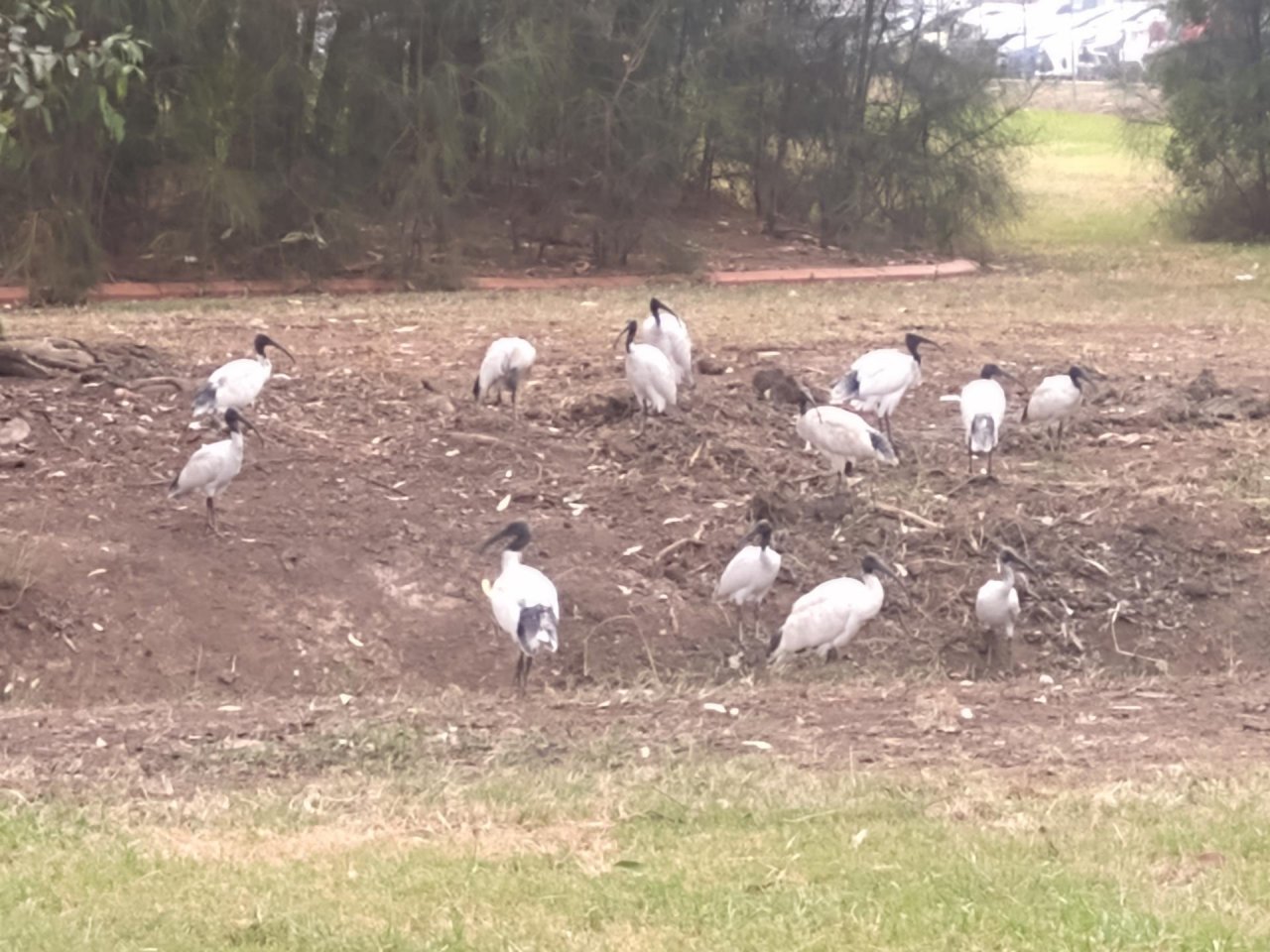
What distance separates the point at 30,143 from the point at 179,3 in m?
1.79

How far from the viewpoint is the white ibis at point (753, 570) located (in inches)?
337

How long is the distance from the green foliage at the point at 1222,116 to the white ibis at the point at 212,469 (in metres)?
17.4

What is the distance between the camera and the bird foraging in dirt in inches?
294

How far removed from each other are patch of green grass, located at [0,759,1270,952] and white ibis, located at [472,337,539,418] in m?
5.22

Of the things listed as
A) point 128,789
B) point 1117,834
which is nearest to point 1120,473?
point 1117,834

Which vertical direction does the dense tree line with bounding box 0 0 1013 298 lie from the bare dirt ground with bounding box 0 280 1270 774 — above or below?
above

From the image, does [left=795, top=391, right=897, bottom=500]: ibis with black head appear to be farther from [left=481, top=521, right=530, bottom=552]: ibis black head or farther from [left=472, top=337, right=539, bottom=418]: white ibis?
[left=481, top=521, right=530, bottom=552]: ibis black head

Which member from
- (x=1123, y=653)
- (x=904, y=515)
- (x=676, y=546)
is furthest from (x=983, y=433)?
(x=676, y=546)

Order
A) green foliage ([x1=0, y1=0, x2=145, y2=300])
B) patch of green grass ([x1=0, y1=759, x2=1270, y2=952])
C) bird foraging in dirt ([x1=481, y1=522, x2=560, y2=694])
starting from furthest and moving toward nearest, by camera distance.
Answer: green foliage ([x1=0, y1=0, x2=145, y2=300]) < bird foraging in dirt ([x1=481, y1=522, x2=560, y2=694]) < patch of green grass ([x1=0, y1=759, x2=1270, y2=952])

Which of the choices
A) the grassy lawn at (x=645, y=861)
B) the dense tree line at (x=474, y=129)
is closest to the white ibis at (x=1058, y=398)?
the grassy lawn at (x=645, y=861)

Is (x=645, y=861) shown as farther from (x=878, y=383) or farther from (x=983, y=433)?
(x=878, y=383)

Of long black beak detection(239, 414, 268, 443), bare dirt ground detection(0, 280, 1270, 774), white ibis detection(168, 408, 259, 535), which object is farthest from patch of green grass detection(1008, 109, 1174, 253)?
white ibis detection(168, 408, 259, 535)

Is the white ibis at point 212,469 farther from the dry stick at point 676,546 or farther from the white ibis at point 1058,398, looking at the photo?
the white ibis at point 1058,398

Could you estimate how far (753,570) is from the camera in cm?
858
